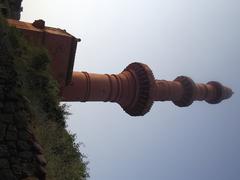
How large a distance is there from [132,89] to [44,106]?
8160mm

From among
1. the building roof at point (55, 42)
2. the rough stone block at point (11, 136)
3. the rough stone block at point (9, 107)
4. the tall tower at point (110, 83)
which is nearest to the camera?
the rough stone block at point (11, 136)

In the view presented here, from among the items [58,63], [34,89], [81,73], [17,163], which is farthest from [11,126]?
[81,73]

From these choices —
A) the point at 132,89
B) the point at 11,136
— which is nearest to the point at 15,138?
the point at 11,136

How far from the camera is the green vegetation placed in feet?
23.3

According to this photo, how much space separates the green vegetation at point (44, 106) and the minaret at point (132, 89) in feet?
13.7

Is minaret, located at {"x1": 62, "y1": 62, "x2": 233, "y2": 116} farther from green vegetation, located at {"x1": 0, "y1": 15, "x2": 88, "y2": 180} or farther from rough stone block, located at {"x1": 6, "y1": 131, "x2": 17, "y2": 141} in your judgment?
rough stone block, located at {"x1": 6, "y1": 131, "x2": 17, "y2": 141}

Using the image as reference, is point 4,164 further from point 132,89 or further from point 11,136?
point 132,89

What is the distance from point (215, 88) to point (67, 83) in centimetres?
1330

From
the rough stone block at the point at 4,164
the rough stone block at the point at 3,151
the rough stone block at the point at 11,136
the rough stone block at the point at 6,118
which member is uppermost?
the rough stone block at the point at 6,118

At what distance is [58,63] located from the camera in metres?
13.1

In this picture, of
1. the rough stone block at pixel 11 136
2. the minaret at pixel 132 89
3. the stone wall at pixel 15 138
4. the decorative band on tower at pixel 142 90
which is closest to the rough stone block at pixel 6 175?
the stone wall at pixel 15 138

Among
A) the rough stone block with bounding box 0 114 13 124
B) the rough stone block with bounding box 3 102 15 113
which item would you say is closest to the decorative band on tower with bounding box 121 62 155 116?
the rough stone block with bounding box 3 102 15 113

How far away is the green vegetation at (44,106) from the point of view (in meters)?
7.10

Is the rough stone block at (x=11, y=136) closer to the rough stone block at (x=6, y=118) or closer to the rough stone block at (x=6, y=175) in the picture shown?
the rough stone block at (x=6, y=118)
